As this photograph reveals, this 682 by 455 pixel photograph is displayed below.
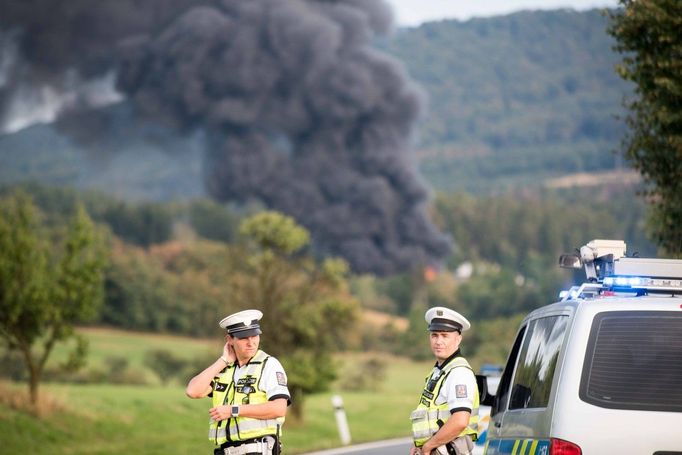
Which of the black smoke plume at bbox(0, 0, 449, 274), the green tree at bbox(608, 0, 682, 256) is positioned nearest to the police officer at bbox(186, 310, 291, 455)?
the green tree at bbox(608, 0, 682, 256)

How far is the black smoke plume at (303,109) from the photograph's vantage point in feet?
323

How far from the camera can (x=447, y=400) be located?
6164 mm

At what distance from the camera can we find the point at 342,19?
103688mm

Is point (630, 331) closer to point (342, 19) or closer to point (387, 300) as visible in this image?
point (342, 19)

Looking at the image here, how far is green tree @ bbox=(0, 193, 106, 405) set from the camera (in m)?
29.6

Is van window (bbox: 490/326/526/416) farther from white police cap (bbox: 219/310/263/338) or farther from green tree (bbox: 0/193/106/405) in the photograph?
green tree (bbox: 0/193/106/405)

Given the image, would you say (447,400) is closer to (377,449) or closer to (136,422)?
(377,449)

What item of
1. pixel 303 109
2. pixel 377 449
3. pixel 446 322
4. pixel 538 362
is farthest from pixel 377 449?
pixel 303 109

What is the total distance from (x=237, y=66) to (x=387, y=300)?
26.1 m

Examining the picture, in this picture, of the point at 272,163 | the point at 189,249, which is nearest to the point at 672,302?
the point at 272,163

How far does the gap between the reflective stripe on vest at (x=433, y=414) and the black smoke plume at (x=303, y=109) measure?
295 ft

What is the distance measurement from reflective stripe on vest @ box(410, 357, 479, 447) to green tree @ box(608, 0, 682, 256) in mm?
7555

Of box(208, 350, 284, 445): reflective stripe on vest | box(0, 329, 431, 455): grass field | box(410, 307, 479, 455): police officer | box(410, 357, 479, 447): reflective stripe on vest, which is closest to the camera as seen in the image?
box(410, 307, 479, 455): police officer

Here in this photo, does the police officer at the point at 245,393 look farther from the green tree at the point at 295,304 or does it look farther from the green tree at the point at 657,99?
the green tree at the point at 295,304
